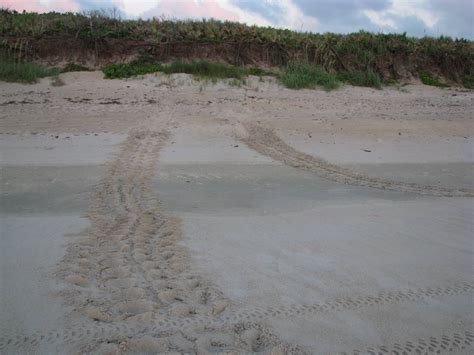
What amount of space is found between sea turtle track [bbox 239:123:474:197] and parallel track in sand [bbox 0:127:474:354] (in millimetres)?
3759

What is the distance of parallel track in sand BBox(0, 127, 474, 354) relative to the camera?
250cm

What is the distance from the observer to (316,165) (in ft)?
27.2

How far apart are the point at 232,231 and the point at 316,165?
13.8 ft

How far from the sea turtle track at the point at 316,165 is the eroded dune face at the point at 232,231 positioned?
64mm

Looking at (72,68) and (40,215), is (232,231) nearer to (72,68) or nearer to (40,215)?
(40,215)

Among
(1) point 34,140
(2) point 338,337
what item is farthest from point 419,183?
(1) point 34,140

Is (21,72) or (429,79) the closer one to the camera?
(21,72)

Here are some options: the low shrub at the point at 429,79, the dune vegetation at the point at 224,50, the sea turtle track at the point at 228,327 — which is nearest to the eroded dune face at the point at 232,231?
the sea turtle track at the point at 228,327

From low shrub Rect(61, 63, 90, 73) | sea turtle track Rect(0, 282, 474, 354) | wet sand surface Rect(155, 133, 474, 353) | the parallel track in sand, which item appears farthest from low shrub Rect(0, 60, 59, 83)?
sea turtle track Rect(0, 282, 474, 354)

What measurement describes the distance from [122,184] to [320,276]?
149 inches

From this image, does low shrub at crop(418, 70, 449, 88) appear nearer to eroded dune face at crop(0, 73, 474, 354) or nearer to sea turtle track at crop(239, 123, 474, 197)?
eroded dune face at crop(0, 73, 474, 354)

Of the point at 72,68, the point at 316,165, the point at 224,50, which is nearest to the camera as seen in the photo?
the point at 316,165

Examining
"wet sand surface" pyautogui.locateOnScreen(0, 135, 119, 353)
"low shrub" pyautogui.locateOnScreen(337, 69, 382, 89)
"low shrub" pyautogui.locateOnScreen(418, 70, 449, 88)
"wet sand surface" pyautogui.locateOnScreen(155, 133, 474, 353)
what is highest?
"low shrub" pyautogui.locateOnScreen(418, 70, 449, 88)

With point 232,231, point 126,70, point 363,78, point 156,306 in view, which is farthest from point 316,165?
point 126,70
